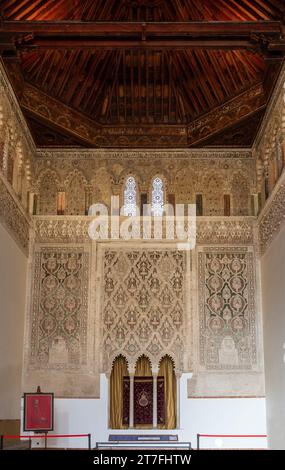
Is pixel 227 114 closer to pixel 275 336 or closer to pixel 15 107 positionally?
pixel 15 107

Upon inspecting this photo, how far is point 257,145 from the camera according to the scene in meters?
12.8

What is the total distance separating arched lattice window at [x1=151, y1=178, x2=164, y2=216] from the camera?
13.1 m

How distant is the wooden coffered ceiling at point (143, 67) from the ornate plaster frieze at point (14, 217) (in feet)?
4.83

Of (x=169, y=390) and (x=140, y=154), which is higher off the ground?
(x=140, y=154)

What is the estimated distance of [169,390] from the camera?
40.5 feet

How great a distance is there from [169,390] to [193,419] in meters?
0.65

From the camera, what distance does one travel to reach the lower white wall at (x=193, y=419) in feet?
39.1

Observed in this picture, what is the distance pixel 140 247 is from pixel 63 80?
3.13m

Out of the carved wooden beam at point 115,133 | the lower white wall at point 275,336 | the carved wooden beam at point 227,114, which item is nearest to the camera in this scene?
the lower white wall at point 275,336

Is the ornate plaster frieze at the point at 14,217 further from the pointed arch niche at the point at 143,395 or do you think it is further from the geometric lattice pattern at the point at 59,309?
the pointed arch niche at the point at 143,395

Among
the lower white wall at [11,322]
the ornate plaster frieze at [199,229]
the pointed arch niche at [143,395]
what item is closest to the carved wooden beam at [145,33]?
the lower white wall at [11,322]

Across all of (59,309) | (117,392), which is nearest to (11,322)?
(59,309)

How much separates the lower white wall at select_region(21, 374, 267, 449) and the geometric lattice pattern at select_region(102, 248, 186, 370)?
29.8 inches
